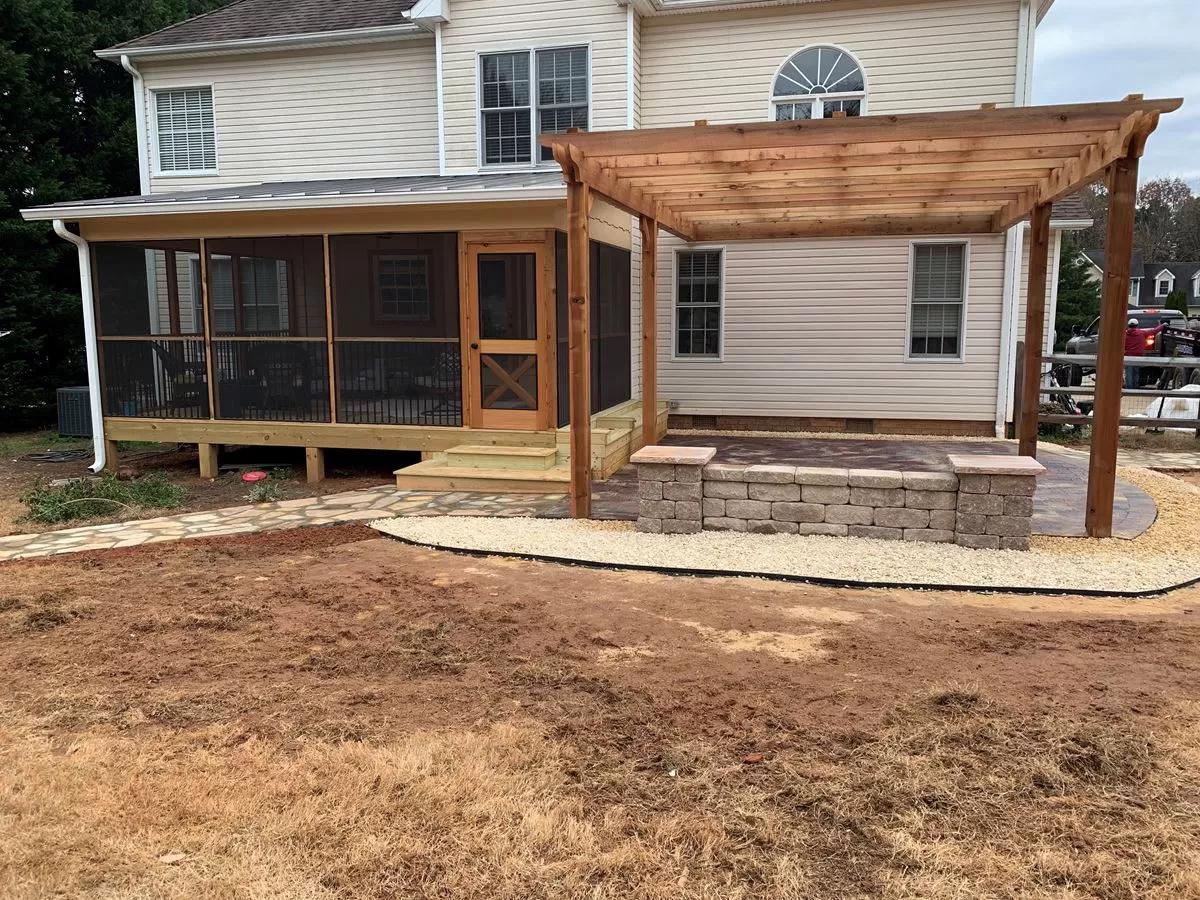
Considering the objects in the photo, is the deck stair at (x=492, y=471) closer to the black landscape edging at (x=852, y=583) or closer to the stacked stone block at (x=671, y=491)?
the stacked stone block at (x=671, y=491)

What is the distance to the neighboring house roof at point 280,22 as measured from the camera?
12719 millimetres

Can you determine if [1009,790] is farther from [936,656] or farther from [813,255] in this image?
[813,255]

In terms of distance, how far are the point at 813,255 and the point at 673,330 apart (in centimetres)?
212

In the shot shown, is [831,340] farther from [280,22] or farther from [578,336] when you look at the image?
[280,22]

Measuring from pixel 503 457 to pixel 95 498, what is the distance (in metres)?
3.94

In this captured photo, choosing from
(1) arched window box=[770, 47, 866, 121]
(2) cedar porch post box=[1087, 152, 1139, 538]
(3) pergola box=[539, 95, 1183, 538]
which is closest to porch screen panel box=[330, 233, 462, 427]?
(3) pergola box=[539, 95, 1183, 538]

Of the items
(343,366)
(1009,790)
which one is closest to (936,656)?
(1009,790)

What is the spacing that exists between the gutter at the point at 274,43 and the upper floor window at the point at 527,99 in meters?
1.30

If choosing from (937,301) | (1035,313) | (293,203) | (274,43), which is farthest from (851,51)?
(274,43)

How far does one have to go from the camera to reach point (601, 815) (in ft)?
9.96

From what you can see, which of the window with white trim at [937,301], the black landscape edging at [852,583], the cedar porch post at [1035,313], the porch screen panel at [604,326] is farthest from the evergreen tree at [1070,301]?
the black landscape edging at [852,583]

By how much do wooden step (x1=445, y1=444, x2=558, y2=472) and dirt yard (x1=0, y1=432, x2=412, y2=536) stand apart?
3.85 feet

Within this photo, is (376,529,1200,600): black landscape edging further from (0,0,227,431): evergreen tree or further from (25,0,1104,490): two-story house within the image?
(0,0,227,431): evergreen tree

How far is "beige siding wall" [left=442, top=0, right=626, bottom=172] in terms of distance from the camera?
11508 mm
